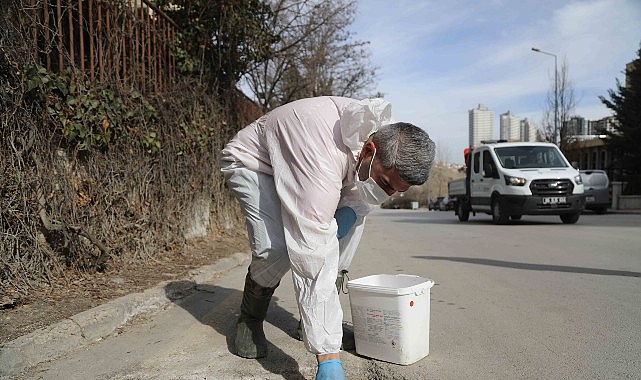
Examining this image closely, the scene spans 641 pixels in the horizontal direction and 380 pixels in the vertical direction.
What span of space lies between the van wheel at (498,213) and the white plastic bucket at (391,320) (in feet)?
34.2

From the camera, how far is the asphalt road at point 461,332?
291cm

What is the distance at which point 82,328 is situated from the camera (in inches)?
134

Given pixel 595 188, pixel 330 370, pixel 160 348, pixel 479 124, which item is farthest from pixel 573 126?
pixel 330 370

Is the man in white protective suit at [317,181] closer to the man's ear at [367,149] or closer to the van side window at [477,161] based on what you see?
the man's ear at [367,149]

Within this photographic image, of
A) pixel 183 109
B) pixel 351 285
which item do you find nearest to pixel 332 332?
pixel 351 285

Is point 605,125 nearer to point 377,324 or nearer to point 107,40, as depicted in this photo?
point 107,40

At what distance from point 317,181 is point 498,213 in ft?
37.4

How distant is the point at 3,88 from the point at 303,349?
116 inches

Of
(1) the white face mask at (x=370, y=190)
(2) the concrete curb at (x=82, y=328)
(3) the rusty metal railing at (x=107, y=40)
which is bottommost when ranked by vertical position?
(2) the concrete curb at (x=82, y=328)

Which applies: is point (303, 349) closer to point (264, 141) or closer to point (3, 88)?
point (264, 141)

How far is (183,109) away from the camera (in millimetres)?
6969

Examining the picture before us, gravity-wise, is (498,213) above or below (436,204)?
above

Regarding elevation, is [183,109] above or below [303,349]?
above

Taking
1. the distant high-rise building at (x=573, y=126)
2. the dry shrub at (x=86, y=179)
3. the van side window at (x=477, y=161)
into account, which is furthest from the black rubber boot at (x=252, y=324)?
the distant high-rise building at (x=573, y=126)
